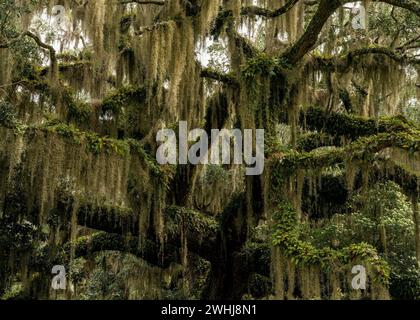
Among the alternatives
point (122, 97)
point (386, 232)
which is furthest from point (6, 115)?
point (386, 232)

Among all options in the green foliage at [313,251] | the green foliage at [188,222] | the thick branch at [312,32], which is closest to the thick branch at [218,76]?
the thick branch at [312,32]

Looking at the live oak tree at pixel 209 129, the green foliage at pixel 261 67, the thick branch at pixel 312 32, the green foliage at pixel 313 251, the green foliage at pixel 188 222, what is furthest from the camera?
the green foliage at pixel 188 222

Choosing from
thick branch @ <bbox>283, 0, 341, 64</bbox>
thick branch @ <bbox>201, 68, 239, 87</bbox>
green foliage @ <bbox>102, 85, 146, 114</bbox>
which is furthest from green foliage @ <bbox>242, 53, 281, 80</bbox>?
green foliage @ <bbox>102, 85, 146, 114</bbox>

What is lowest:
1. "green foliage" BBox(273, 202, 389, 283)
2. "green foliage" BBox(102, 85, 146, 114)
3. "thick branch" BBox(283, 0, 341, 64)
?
"green foliage" BBox(273, 202, 389, 283)

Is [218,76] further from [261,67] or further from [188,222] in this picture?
[188,222]

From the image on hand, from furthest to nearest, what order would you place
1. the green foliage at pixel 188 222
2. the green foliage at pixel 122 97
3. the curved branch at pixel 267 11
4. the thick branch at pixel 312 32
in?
the green foliage at pixel 122 97
the green foliage at pixel 188 222
the curved branch at pixel 267 11
the thick branch at pixel 312 32

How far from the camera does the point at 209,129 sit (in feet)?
33.5

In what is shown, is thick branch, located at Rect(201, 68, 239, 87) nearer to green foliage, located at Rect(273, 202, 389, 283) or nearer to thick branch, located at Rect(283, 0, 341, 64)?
thick branch, located at Rect(283, 0, 341, 64)

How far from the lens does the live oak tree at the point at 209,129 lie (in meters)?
8.04

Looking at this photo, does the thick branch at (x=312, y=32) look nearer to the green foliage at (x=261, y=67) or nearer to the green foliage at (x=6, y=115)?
the green foliage at (x=261, y=67)

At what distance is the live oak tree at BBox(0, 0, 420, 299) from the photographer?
26.4 feet

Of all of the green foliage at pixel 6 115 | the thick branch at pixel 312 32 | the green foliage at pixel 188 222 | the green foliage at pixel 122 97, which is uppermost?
the thick branch at pixel 312 32

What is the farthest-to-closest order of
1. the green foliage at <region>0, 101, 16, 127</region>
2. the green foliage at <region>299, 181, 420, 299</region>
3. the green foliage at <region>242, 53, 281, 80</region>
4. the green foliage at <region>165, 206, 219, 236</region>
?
1. the green foliage at <region>299, 181, 420, 299</region>
2. the green foliage at <region>165, 206, 219, 236</region>
3. the green foliage at <region>242, 53, 281, 80</region>
4. the green foliage at <region>0, 101, 16, 127</region>
